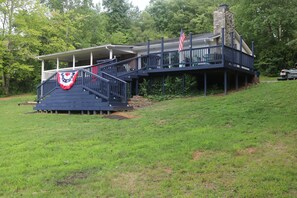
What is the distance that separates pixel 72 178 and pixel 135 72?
1240 cm

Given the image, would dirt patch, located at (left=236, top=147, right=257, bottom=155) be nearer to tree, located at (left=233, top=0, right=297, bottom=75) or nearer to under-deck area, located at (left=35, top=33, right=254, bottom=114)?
under-deck area, located at (left=35, top=33, right=254, bottom=114)

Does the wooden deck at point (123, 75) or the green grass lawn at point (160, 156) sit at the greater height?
the wooden deck at point (123, 75)

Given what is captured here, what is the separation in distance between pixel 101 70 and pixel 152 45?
6628mm

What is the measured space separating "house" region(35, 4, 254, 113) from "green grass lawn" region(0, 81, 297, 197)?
124 inches

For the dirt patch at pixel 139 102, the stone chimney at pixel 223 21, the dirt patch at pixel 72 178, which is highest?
the stone chimney at pixel 223 21

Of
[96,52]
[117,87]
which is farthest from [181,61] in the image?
[96,52]

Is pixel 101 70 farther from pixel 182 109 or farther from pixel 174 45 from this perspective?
pixel 174 45

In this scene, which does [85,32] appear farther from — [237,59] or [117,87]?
[117,87]

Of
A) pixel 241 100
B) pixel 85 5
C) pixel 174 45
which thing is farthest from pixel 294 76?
pixel 85 5

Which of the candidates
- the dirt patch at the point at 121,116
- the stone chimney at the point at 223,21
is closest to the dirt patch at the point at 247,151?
the dirt patch at the point at 121,116

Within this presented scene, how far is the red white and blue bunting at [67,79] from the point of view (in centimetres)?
1534

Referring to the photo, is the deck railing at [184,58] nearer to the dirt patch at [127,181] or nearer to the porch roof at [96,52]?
the porch roof at [96,52]

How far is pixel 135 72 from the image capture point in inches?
699

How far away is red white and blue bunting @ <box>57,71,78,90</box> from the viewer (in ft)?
50.3
